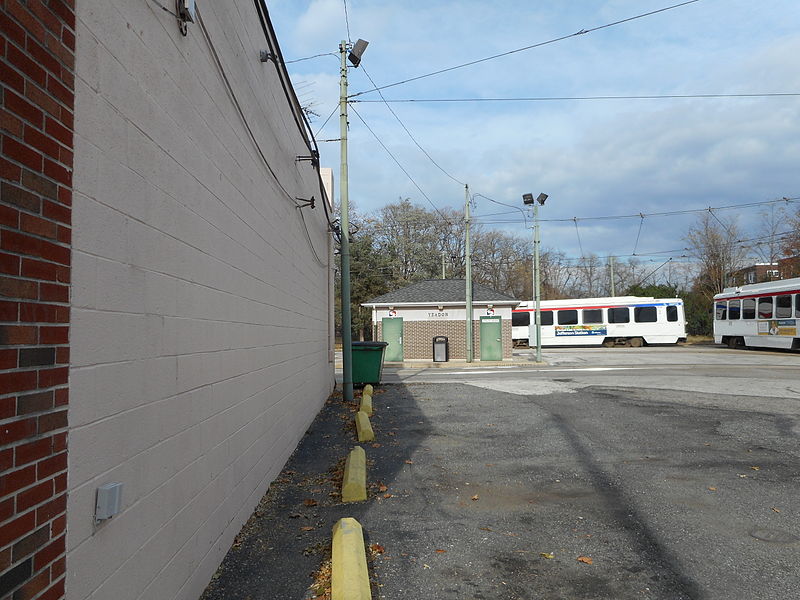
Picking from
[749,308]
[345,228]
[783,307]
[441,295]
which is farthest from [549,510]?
[749,308]

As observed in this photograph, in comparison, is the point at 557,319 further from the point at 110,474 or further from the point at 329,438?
the point at 110,474

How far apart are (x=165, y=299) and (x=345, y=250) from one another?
34.6ft

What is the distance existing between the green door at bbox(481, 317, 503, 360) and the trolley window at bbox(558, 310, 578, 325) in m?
8.43

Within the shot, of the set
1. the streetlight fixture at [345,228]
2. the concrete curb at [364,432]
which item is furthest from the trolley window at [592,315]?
the concrete curb at [364,432]

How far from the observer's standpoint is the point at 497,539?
468cm

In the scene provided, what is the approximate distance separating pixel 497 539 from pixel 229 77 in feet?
13.4

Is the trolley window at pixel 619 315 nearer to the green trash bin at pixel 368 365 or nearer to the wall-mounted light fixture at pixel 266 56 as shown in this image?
the green trash bin at pixel 368 365

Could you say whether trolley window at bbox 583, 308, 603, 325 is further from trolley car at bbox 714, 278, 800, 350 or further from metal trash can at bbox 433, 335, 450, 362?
metal trash can at bbox 433, 335, 450, 362

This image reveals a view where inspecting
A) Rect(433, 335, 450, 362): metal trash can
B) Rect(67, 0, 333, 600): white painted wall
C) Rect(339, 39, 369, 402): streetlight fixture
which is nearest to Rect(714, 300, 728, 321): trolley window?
Rect(433, 335, 450, 362): metal trash can

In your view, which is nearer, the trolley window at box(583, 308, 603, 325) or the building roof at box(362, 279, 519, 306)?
the building roof at box(362, 279, 519, 306)

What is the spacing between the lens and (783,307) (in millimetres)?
26969

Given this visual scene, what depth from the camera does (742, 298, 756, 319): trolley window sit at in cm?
2923

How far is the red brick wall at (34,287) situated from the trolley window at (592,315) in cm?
3507

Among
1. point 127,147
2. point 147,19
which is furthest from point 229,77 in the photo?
point 127,147
